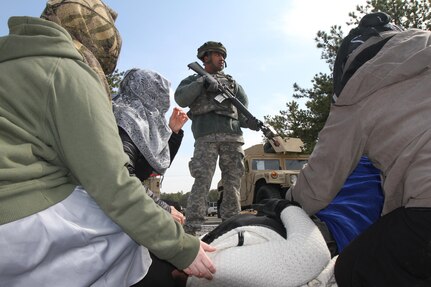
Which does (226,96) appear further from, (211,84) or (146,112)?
(146,112)

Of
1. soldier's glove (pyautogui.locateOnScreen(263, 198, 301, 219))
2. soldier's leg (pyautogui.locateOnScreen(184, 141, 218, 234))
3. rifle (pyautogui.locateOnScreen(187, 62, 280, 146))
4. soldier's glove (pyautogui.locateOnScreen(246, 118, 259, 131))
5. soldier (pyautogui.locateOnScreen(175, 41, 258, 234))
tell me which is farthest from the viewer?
soldier's glove (pyautogui.locateOnScreen(246, 118, 259, 131))

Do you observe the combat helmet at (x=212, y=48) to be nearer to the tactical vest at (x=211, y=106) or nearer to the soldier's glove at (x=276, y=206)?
the tactical vest at (x=211, y=106)

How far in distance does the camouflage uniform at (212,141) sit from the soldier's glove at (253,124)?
23.7 inches

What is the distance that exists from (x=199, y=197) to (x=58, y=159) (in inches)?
118

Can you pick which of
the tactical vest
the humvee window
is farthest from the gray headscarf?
the humvee window

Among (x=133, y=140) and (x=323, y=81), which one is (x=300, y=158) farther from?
(x=133, y=140)

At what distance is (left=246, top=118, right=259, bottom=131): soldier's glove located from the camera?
535 cm

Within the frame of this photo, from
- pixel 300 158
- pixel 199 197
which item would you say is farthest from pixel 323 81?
pixel 199 197

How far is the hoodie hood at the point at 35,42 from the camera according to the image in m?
1.30

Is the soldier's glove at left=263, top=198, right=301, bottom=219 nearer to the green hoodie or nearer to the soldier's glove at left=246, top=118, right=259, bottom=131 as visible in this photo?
the green hoodie

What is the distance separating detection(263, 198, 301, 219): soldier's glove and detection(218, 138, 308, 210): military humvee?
9.14 metres

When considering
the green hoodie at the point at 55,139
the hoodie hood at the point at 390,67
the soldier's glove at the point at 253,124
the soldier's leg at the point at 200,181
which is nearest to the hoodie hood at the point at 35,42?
the green hoodie at the point at 55,139

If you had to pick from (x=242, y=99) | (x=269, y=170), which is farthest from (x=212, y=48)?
(x=269, y=170)

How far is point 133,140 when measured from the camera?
7.07 feet
